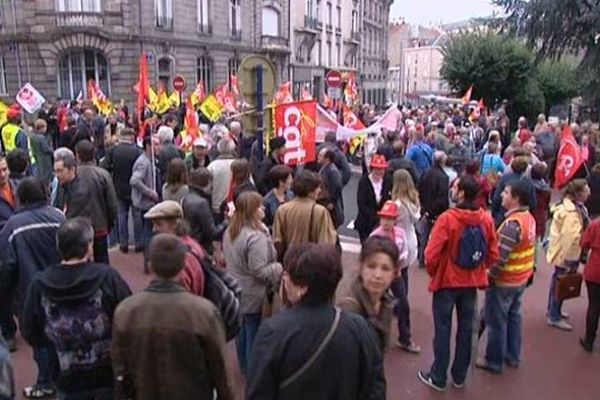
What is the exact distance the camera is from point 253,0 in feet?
147

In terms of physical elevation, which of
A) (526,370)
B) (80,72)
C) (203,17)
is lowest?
(526,370)

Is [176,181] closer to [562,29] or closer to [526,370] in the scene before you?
[526,370]

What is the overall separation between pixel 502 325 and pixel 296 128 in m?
3.61

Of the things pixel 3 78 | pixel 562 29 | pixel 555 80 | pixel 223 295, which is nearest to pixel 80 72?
pixel 3 78

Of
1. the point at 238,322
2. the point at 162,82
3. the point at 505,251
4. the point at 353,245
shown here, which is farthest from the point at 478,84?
the point at 238,322

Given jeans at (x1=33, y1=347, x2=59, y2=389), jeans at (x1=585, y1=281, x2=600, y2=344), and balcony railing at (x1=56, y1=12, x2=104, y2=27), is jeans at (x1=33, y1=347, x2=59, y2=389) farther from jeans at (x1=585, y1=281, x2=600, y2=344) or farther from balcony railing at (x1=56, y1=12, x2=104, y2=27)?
balcony railing at (x1=56, y1=12, x2=104, y2=27)

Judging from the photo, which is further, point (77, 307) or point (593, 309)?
point (593, 309)

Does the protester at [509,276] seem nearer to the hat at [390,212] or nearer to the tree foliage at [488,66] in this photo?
the hat at [390,212]

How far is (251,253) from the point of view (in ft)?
15.5

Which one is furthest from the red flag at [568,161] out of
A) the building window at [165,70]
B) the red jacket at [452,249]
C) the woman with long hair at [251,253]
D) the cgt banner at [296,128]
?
the building window at [165,70]

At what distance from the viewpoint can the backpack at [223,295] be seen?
12.9 feet

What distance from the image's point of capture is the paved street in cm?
533

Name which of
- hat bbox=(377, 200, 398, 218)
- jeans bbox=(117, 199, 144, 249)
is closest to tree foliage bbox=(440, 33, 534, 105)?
jeans bbox=(117, 199, 144, 249)

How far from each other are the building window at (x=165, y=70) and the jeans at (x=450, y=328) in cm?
3265
